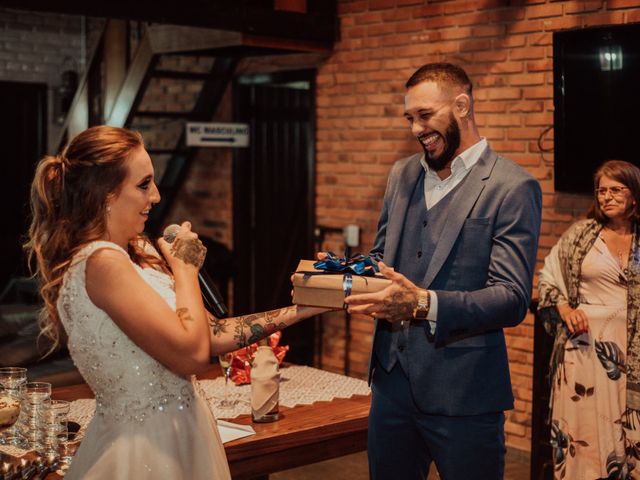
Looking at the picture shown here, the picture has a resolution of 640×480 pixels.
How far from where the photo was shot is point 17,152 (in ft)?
29.6

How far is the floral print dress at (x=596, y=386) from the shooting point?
Answer: 4281 mm

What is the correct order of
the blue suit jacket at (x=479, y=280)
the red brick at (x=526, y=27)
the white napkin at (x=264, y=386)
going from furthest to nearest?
the red brick at (x=526, y=27), the white napkin at (x=264, y=386), the blue suit jacket at (x=479, y=280)

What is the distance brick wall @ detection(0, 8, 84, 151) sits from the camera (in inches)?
342

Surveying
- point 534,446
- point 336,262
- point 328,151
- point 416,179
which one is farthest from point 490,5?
point 336,262

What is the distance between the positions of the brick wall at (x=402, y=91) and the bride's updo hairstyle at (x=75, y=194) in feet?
11.5

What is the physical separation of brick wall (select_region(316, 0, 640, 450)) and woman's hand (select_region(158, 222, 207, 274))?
3.39 meters

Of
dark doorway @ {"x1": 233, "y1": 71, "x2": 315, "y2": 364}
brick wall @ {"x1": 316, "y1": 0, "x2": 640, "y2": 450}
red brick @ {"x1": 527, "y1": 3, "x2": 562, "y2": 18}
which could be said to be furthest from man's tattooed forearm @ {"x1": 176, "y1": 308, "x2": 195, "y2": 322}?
dark doorway @ {"x1": 233, "y1": 71, "x2": 315, "y2": 364}

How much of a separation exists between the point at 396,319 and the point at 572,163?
294cm

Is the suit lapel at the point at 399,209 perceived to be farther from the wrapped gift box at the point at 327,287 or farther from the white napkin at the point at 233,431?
the white napkin at the point at 233,431

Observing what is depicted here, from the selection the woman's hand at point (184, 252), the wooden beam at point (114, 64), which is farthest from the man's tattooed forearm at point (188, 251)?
the wooden beam at point (114, 64)

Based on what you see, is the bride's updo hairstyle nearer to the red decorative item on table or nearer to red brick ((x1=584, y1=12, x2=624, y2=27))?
the red decorative item on table

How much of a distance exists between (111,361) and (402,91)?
435 centimetres

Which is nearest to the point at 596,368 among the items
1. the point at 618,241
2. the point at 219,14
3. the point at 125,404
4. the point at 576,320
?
the point at 576,320

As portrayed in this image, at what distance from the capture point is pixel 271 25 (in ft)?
20.4
